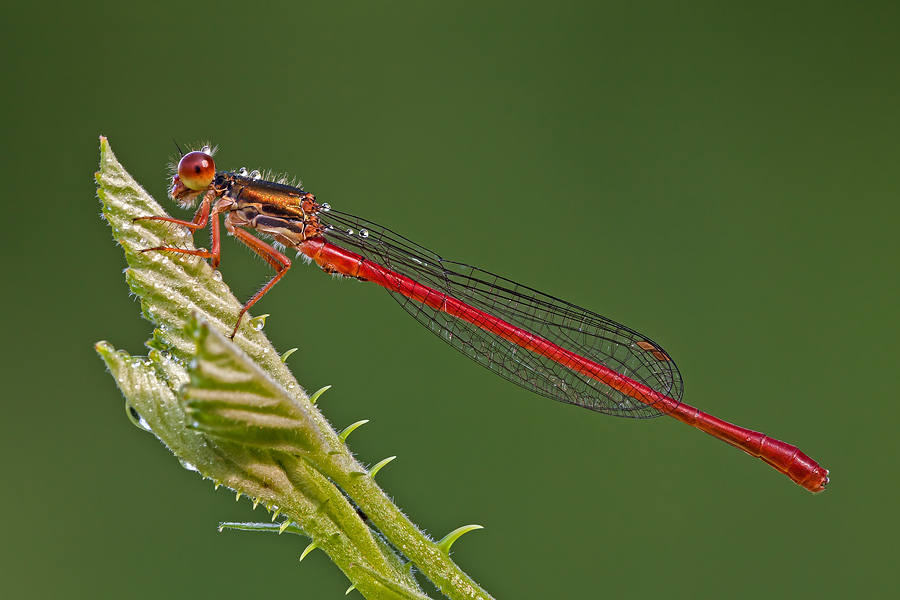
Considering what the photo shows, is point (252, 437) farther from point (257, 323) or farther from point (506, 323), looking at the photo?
point (506, 323)

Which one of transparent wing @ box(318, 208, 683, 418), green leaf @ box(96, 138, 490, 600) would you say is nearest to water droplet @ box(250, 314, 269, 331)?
green leaf @ box(96, 138, 490, 600)

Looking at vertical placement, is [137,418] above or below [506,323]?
below

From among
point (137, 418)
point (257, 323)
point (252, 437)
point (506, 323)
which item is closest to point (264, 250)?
point (506, 323)

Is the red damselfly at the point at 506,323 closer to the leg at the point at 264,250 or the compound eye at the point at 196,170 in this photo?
the leg at the point at 264,250

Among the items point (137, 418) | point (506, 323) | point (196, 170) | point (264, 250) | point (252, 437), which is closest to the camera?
point (252, 437)

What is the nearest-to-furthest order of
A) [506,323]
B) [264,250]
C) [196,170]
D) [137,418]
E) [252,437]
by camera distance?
[252,437], [137,418], [196,170], [264,250], [506,323]

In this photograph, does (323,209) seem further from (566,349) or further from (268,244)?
(566,349)
